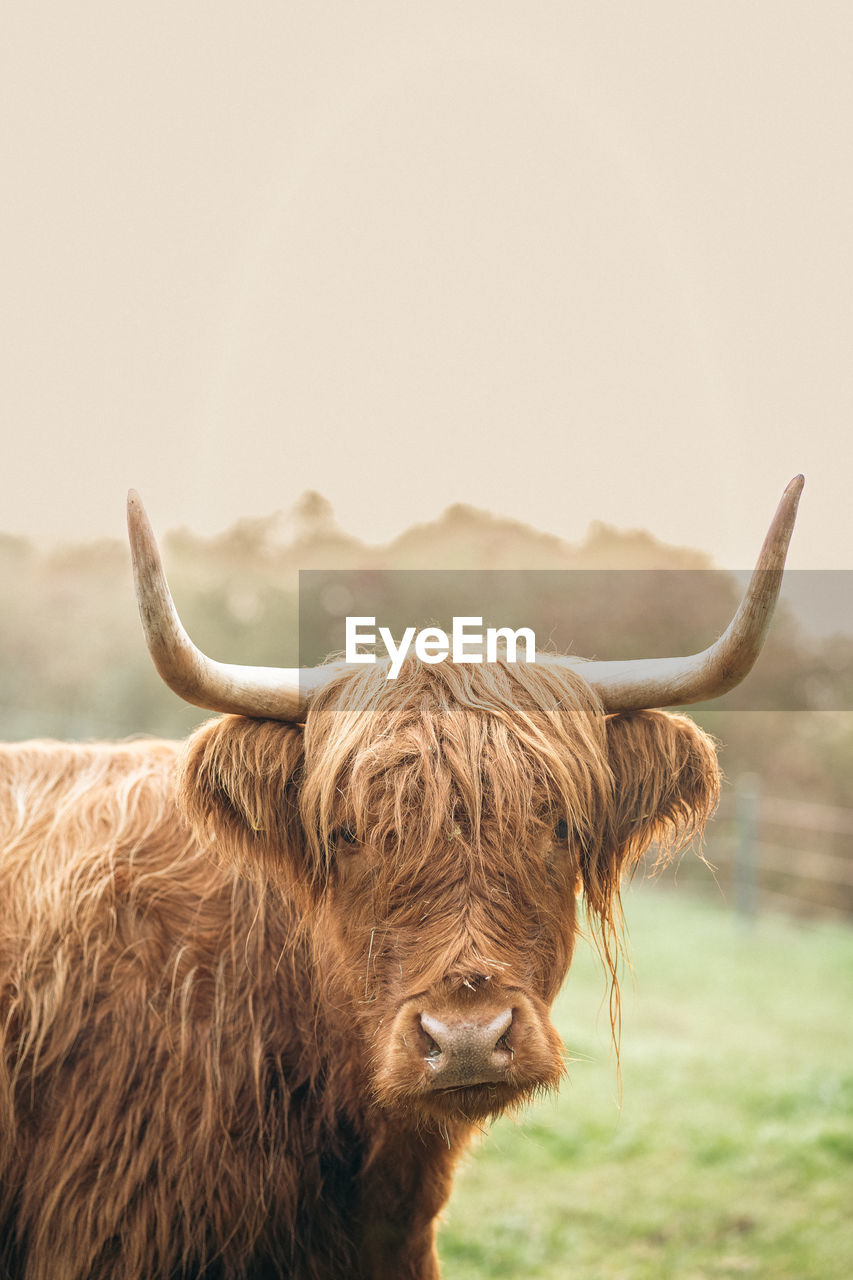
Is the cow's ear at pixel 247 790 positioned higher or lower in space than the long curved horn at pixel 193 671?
lower

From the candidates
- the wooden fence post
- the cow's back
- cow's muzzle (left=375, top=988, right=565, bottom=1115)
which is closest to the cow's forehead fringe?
cow's muzzle (left=375, top=988, right=565, bottom=1115)

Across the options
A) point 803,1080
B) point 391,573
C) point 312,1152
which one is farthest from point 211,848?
point 391,573

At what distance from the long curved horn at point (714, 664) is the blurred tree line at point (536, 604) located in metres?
13.5

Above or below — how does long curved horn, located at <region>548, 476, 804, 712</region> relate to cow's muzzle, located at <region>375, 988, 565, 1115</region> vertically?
above

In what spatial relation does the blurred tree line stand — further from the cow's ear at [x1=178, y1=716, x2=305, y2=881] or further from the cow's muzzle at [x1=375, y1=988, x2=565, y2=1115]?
the cow's muzzle at [x1=375, y1=988, x2=565, y2=1115]

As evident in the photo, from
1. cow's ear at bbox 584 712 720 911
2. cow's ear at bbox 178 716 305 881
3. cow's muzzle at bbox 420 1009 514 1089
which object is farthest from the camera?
cow's ear at bbox 584 712 720 911

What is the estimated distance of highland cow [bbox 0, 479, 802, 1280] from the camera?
256cm

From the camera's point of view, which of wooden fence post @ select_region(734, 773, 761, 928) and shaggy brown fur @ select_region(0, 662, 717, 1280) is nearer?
shaggy brown fur @ select_region(0, 662, 717, 1280)

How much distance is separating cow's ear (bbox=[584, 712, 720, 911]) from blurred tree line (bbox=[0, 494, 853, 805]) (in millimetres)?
13456

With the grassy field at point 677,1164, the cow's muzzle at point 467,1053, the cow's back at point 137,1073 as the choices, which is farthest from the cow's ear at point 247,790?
the grassy field at point 677,1164

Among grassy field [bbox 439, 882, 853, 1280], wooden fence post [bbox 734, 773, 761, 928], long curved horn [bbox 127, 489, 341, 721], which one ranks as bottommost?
grassy field [bbox 439, 882, 853, 1280]

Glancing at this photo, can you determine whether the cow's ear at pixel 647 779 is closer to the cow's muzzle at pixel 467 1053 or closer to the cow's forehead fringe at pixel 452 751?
the cow's forehead fringe at pixel 452 751

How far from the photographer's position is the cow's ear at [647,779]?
9.46 ft

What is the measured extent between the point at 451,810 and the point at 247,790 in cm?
59
